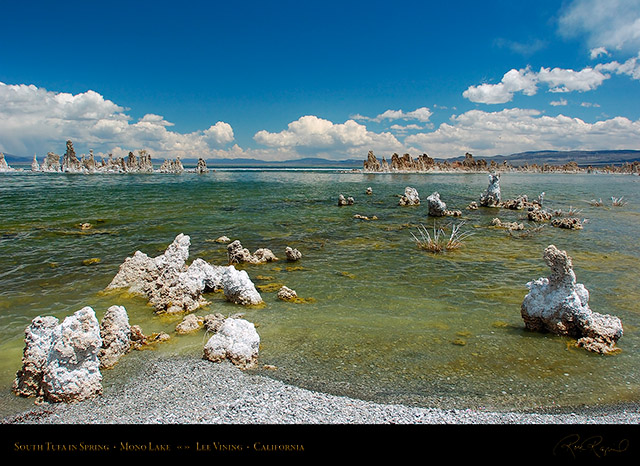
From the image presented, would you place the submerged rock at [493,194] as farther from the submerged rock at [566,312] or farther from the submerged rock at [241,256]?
A: the submerged rock at [566,312]

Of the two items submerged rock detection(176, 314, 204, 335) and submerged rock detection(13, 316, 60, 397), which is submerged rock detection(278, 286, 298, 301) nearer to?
submerged rock detection(176, 314, 204, 335)

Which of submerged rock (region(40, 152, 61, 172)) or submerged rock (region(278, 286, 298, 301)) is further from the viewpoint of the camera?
submerged rock (region(40, 152, 61, 172))

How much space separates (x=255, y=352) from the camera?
6.62m

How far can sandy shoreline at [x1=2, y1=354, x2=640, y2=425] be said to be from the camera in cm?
470

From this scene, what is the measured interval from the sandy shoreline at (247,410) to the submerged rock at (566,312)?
2.21m

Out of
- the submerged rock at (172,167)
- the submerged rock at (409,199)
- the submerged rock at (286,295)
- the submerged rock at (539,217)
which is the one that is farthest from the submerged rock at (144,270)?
the submerged rock at (172,167)

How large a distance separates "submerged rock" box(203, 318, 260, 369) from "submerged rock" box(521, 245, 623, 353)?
6.10 metres

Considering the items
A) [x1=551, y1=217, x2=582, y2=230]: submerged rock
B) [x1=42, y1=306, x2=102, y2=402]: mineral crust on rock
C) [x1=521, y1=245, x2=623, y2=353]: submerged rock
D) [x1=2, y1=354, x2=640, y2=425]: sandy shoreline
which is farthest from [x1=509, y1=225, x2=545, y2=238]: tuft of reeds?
[x1=42, y1=306, x2=102, y2=402]: mineral crust on rock

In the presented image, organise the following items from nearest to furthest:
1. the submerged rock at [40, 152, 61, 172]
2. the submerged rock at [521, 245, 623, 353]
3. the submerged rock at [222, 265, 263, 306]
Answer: the submerged rock at [521, 245, 623, 353], the submerged rock at [222, 265, 263, 306], the submerged rock at [40, 152, 61, 172]

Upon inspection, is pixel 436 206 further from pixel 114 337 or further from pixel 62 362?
pixel 62 362

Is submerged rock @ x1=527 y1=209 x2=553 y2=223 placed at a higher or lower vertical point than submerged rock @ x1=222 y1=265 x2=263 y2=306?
higher

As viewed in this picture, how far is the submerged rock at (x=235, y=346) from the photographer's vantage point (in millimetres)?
6375

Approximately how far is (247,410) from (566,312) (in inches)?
265
